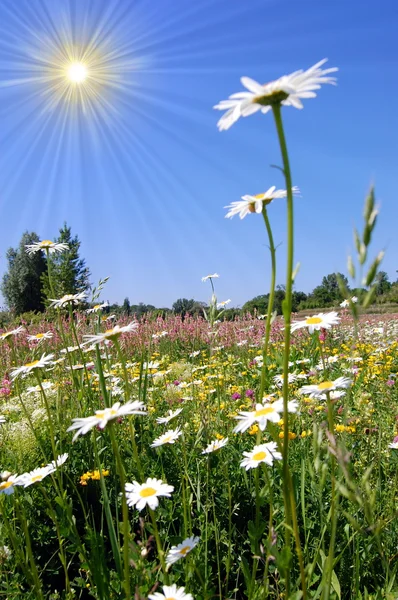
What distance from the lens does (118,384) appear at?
3.71m

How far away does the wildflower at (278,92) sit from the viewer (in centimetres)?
88

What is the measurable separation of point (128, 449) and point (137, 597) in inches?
65.8

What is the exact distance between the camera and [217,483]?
235 centimetres

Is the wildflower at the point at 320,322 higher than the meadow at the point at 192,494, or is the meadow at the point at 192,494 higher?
the wildflower at the point at 320,322

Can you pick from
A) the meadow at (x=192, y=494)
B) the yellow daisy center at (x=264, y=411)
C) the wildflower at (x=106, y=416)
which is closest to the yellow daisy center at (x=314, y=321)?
the meadow at (x=192, y=494)

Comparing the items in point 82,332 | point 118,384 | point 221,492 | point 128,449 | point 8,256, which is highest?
point 8,256

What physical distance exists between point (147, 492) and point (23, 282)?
50333 mm

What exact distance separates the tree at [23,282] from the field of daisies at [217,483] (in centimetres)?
4687

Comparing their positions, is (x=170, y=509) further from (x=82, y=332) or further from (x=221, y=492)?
(x=82, y=332)

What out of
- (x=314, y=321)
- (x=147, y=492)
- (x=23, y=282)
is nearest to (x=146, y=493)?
(x=147, y=492)

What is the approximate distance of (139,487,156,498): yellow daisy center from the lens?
140 centimetres

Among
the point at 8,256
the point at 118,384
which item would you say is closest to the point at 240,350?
the point at 118,384

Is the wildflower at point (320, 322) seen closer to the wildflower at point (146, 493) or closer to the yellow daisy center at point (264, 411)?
the yellow daisy center at point (264, 411)

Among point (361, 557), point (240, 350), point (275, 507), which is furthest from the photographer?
point (240, 350)
